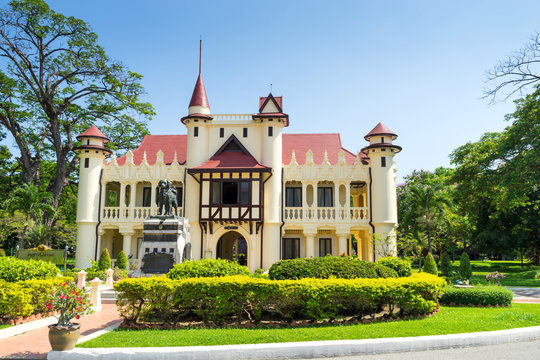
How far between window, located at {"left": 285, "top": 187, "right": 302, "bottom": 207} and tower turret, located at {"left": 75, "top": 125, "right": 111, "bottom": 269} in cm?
1350

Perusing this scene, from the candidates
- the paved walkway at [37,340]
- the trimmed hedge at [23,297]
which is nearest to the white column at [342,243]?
the paved walkway at [37,340]

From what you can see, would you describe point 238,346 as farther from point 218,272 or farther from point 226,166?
point 226,166

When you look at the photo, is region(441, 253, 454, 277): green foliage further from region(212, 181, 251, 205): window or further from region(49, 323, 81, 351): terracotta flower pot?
region(49, 323, 81, 351): terracotta flower pot

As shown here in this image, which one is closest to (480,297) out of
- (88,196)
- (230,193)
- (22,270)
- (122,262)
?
(22,270)

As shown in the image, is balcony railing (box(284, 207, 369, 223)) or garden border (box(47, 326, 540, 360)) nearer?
garden border (box(47, 326, 540, 360))

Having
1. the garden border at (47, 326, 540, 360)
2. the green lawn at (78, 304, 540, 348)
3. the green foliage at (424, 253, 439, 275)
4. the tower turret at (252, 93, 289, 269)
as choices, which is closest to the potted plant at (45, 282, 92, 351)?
the garden border at (47, 326, 540, 360)

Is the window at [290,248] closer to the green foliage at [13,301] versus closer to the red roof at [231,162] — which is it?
the red roof at [231,162]

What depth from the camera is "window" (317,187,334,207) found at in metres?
30.9

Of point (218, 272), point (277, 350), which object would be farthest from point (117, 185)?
point (277, 350)

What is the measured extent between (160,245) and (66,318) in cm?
1108

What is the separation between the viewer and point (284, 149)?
32656mm

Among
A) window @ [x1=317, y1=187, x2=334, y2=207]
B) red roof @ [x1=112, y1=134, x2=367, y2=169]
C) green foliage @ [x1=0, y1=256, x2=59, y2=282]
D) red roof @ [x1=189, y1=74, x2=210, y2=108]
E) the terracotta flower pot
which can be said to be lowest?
the terracotta flower pot

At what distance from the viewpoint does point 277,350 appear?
344 inches

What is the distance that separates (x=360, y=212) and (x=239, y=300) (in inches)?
813
